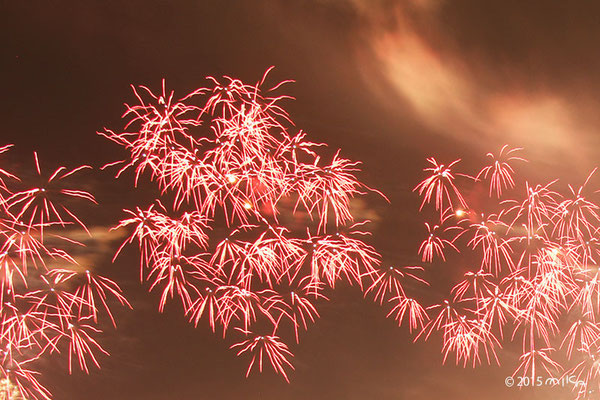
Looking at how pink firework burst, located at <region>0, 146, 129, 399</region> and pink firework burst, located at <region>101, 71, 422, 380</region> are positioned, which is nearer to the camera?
pink firework burst, located at <region>0, 146, 129, 399</region>

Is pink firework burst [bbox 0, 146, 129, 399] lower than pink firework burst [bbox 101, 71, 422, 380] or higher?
lower

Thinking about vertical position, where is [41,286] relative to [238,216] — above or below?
below

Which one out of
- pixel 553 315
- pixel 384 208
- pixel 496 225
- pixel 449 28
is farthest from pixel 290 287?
pixel 449 28

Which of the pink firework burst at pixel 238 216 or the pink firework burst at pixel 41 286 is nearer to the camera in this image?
the pink firework burst at pixel 41 286

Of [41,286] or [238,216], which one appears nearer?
[41,286]

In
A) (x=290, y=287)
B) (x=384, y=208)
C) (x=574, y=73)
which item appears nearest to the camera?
(x=290, y=287)

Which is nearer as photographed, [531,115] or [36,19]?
[36,19]

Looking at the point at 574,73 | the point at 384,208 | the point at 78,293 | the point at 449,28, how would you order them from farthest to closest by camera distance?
the point at 574,73
the point at 449,28
the point at 384,208
the point at 78,293

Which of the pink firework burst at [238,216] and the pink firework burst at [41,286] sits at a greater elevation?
the pink firework burst at [238,216]

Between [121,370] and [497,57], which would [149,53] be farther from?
[497,57]

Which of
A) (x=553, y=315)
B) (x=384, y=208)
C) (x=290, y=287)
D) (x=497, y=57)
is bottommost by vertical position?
(x=290, y=287)

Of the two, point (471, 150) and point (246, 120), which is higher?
point (471, 150)
